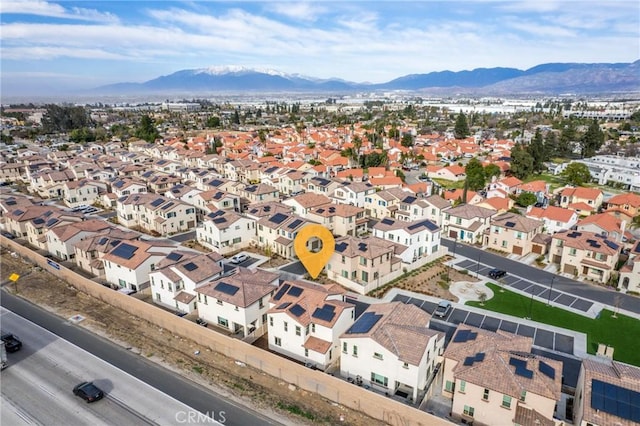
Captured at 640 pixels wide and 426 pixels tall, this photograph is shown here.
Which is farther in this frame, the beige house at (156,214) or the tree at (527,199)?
the tree at (527,199)

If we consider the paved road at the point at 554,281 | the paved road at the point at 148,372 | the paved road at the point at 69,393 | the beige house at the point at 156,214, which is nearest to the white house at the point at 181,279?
the paved road at the point at 148,372

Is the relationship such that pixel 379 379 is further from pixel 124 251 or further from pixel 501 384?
pixel 124 251

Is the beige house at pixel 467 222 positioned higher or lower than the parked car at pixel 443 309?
higher

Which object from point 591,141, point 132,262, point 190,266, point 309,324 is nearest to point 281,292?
point 309,324

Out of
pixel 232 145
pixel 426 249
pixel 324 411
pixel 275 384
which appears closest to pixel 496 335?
pixel 324 411

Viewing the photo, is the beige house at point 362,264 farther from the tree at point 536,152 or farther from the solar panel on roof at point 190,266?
the tree at point 536,152

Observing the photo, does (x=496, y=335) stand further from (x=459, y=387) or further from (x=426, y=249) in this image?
(x=426, y=249)
